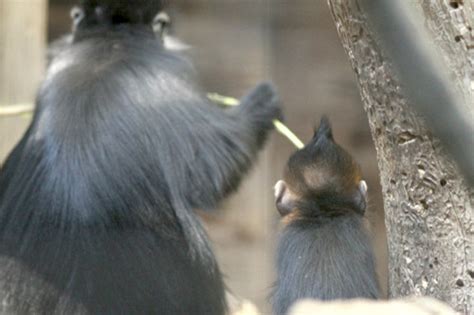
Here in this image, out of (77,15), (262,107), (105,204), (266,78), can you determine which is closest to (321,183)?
(105,204)

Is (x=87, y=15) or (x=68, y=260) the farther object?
(x=87, y=15)

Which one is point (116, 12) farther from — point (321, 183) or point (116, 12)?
point (321, 183)

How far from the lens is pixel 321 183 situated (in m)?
→ 1.32

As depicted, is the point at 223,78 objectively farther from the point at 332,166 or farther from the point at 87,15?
the point at 332,166

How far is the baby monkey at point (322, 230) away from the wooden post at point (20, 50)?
1.00 metres

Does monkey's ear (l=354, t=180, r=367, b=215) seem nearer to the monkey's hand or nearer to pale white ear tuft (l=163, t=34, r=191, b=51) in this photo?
the monkey's hand

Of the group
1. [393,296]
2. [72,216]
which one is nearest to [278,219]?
[393,296]

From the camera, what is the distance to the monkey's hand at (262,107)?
7.05ft

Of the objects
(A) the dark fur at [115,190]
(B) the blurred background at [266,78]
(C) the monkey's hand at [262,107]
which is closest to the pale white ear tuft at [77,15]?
(A) the dark fur at [115,190]

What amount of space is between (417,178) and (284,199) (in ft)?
0.77

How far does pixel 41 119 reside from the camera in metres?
1.93

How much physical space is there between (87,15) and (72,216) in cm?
47

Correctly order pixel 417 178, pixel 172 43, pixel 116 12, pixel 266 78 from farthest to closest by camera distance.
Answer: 1. pixel 266 78
2. pixel 172 43
3. pixel 116 12
4. pixel 417 178

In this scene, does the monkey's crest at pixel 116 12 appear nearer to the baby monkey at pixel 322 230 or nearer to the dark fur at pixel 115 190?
the dark fur at pixel 115 190
